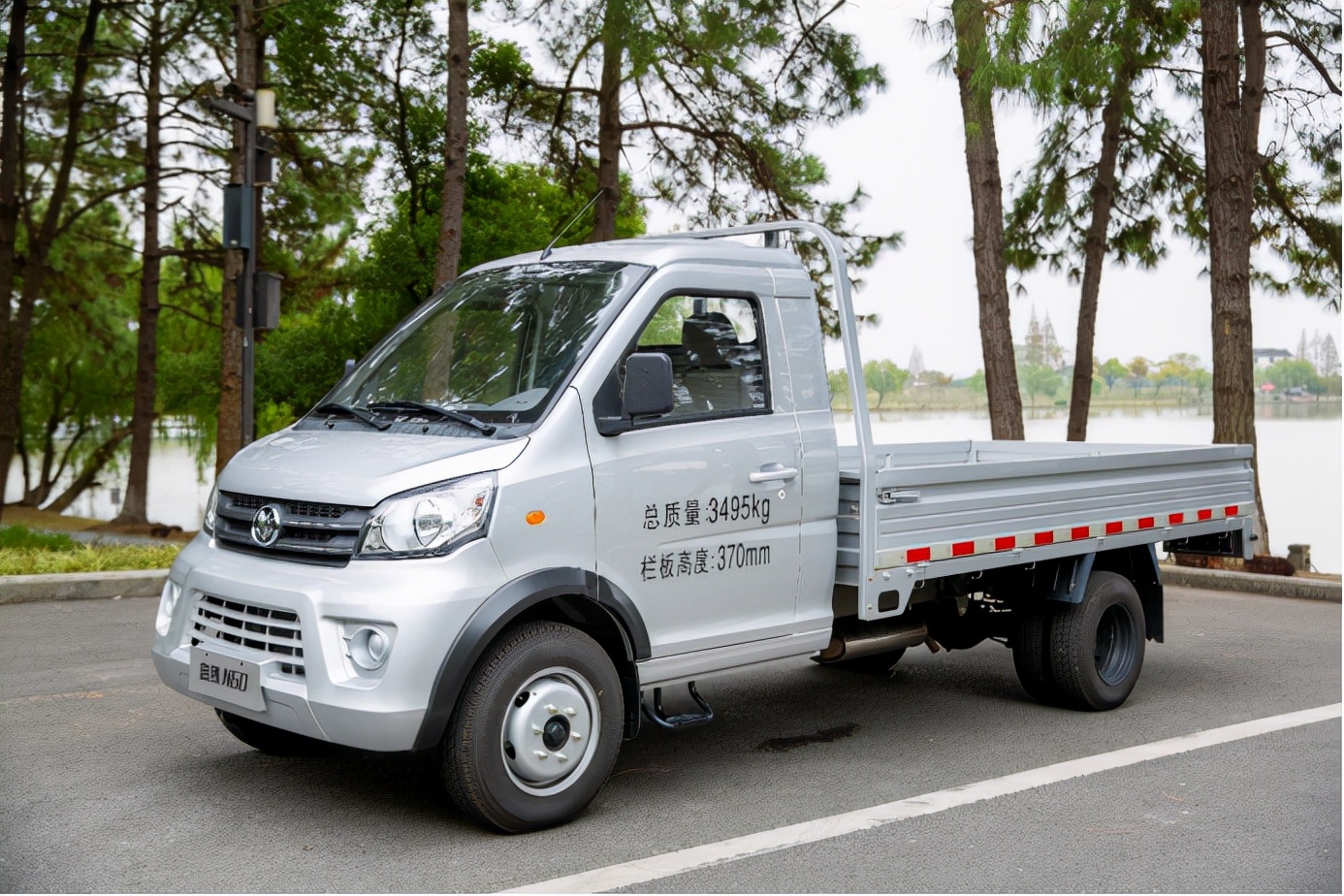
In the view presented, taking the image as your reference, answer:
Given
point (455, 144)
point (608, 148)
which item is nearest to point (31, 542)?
point (455, 144)

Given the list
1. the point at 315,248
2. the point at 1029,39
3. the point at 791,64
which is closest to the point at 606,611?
the point at 1029,39

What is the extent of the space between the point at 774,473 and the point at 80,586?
23.4ft

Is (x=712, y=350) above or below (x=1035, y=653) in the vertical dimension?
above

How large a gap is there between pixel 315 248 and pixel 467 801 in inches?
932

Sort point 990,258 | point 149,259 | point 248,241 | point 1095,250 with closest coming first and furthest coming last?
point 248,241, point 990,258, point 1095,250, point 149,259

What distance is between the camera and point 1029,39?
39.6 ft

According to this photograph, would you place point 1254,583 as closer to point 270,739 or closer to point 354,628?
point 270,739

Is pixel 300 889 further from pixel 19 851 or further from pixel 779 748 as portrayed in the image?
pixel 779 748

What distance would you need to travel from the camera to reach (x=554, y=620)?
5.21 m

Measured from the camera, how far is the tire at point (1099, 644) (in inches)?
279

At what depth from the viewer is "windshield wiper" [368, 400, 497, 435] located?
5.09 meters

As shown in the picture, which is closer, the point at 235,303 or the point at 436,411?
the point at 436,411

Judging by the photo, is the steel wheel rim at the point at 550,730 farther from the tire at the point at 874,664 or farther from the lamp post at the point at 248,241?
the lamp post at the point at 248,241

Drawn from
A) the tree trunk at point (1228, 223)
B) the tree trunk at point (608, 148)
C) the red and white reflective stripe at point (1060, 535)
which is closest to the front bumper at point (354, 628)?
the red and white reflective stripe at point (1060, 535)
